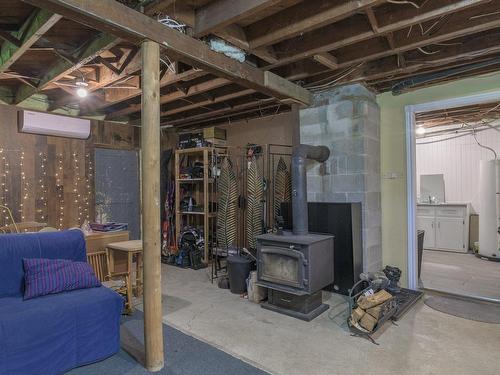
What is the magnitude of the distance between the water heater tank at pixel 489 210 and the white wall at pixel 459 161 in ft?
2.19

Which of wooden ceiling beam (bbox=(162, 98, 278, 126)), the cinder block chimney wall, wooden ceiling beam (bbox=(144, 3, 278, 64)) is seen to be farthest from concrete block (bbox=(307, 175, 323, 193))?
wooden ceiling beam (bbox=(144, 3, 278, 64))

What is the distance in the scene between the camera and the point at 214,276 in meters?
4.69

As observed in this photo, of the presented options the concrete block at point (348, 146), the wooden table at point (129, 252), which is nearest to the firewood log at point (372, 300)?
the concrete block at point (348, 146)

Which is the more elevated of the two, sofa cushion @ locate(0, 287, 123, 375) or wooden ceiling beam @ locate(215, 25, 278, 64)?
wooden ceiling beam @ locate(215, 25, 278, 64)

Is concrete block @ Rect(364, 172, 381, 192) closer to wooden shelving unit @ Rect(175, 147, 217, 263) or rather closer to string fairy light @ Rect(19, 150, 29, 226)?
wooden shelving unit @ Rect(175, 147, 217, 263)

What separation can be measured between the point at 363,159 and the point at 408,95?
1.07 metres


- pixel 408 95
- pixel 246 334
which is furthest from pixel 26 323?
pixel 408 95

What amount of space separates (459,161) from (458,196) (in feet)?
2.36

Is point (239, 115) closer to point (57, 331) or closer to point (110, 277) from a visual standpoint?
point (110, 277)

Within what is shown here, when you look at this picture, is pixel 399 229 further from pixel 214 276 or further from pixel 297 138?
pixel 214 276

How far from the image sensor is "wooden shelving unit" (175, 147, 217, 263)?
533cm

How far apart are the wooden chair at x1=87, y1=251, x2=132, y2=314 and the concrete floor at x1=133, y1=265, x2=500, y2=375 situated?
445 millimetres

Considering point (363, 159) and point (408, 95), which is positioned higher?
point (408, 95)

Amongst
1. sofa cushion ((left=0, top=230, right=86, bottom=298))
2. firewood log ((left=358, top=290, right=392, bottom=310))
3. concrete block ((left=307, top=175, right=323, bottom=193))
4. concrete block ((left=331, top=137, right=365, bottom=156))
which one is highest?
concrete block ((left=331, top=137, right=365, bottom=156))
